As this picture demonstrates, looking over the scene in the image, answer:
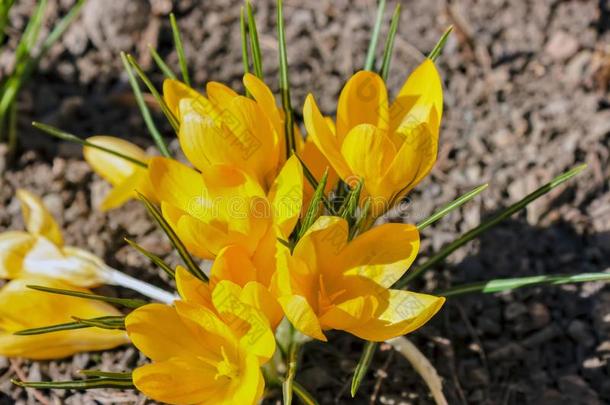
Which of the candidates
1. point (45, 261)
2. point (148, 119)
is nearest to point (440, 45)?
point (148, 119)

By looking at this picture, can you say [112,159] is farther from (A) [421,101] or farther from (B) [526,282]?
(B) [526,282]

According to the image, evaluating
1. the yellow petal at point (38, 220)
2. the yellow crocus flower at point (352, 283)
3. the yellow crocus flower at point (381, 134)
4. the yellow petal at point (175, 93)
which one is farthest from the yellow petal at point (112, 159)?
the yellow crocus flower at point (352, 283)

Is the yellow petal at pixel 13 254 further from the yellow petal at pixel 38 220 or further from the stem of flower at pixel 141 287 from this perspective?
the stem of flower at pixel 141 287

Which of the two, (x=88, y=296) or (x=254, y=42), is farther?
(x=254, y=42)

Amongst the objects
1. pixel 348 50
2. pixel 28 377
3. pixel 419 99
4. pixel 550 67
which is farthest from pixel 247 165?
pixel 550 67

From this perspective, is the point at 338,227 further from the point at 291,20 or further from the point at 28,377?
the point at 291,20
